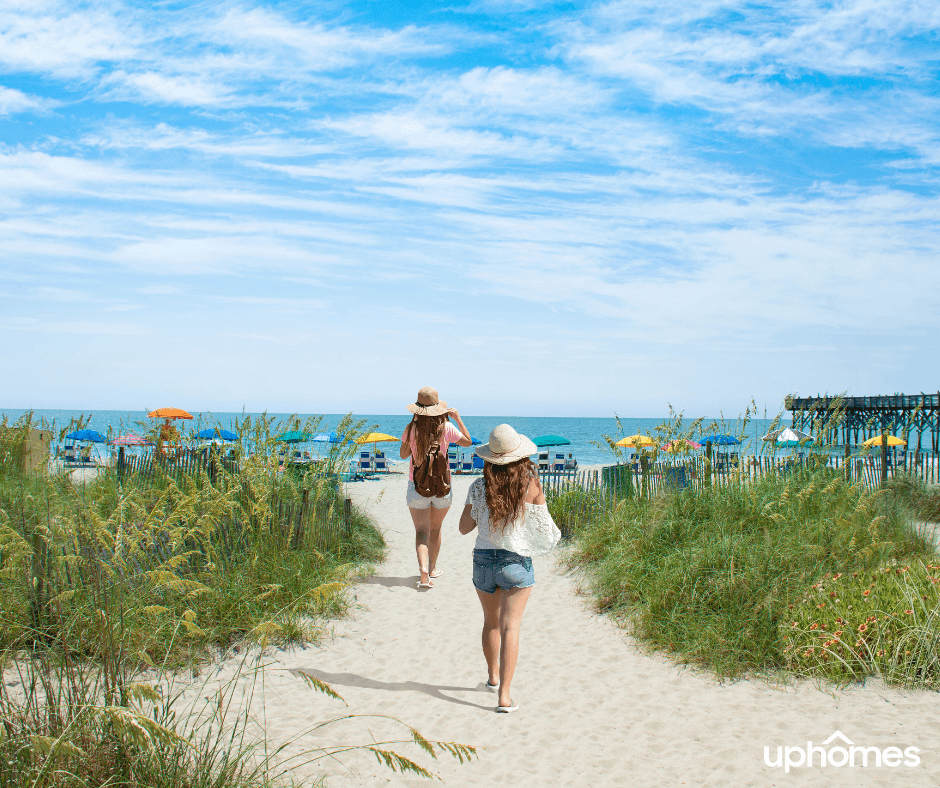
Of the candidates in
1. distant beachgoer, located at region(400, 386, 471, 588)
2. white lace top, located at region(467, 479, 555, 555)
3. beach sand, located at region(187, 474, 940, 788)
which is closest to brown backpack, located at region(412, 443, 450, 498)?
distant beachgoer, located at region(400, 386, 471, 588)

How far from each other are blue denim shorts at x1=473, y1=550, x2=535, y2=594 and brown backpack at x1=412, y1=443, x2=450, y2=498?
2.28 metres

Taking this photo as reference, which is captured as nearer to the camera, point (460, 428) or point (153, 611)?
point (153, 611)

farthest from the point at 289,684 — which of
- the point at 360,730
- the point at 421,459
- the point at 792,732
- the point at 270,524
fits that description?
the point at 792,732

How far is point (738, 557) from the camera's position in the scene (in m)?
5.38

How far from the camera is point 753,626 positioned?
191 inches

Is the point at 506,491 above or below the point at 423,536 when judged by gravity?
above

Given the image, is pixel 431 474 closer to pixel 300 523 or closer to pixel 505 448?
pixel 300 523

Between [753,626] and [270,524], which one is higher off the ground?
[270,524]

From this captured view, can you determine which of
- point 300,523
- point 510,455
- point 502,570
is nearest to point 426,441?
point 300,523

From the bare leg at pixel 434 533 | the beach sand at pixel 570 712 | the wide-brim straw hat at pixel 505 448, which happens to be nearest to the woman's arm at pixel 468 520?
the wide-brim straw hat at pixel 505 448

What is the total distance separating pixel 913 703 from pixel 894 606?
81cm

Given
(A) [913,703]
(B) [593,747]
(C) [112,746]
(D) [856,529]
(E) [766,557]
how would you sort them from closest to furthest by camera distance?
(C) [112,746] < (B) [593,747] < (A) [913,703] < (E) [766,557] < (D) [856,529]

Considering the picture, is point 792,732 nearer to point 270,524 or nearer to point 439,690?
point 439,690

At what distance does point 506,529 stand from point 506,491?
0.69 ft
